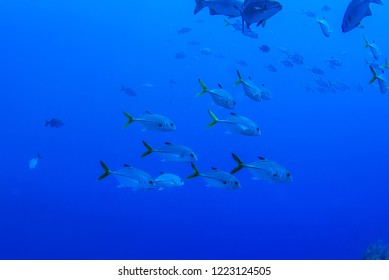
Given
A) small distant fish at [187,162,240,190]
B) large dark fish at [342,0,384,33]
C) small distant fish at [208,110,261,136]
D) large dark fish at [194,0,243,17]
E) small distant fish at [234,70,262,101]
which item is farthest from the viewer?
small distant fish at [234,70,262,101]

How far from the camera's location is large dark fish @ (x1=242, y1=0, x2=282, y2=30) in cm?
429

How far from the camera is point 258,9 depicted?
430cm

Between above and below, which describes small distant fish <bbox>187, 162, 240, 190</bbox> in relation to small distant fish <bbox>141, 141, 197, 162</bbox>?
below

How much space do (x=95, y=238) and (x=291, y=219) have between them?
8.27 m

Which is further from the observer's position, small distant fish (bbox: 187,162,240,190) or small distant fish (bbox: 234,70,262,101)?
small distant fish (bbox: 234,70,262,101)

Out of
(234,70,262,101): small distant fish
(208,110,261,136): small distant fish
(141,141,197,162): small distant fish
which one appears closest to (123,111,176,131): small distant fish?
(141,141,197,162): small distant fish

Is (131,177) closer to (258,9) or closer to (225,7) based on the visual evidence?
(225,7)

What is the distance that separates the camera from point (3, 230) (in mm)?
15781

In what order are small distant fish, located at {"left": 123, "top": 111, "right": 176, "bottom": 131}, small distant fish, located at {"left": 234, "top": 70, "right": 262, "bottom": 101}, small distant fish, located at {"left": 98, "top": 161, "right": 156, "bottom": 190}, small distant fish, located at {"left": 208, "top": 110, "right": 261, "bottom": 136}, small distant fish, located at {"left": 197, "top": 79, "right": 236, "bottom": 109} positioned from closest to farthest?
1. small distant fish, located at {"left": 98, "top": 161, "right": 156, "bottom": 190}
2. small distant fish, located at {"left": 208, "top": 110, "right": 261, "bottom": 136}
3. small distant fish, located at {"left": 123, "top": 111, "right": 176, "bottom": 131}
4. small distant fish, located at {"left": 197, "top": 79, "right": 236, "bottom": 109}
5. small distant fish, located at {"left": 234, "top": 70, "right": 262, "bottom": 101}

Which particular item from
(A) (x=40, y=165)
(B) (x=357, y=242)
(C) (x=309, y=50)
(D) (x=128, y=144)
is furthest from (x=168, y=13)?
(B) (x=357, y=242)

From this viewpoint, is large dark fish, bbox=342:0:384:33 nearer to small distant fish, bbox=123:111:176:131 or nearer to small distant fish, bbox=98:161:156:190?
small distant fish, bbox=123:111:176:131

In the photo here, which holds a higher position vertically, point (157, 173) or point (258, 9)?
point (157, 173)

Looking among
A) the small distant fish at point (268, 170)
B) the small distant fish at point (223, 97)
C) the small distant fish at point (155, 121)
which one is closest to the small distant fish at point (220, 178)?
the small distant fish at point (268, 170)

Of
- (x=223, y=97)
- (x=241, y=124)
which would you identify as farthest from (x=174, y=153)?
(x=223, y=97)
